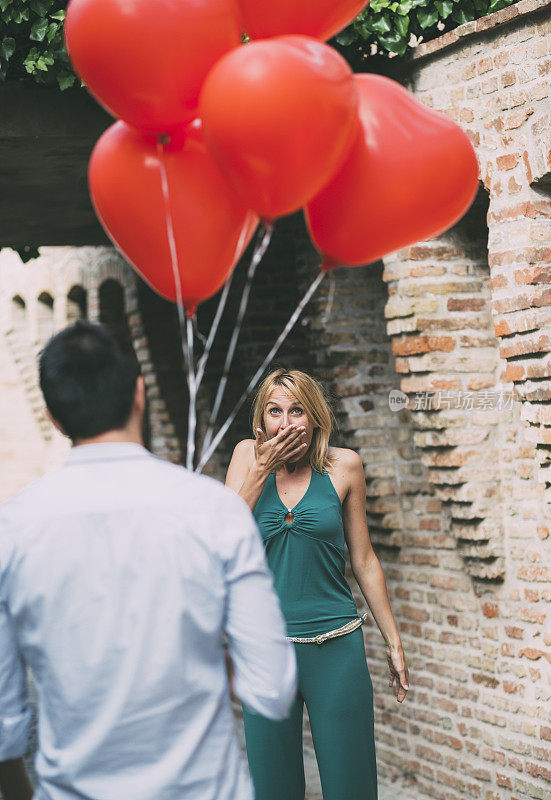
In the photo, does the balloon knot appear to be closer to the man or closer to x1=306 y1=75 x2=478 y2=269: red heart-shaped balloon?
x1=306 y1=75 x2=478 y2=269: red heart-shaped balloon

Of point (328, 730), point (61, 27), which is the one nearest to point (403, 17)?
point (61, 27)

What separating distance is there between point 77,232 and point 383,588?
4.53 meters

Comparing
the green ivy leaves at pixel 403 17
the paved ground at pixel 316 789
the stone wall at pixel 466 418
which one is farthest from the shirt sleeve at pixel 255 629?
the paved ground at pixel 316 789

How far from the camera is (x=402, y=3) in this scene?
152 inches

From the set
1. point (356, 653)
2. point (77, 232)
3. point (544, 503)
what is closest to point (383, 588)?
point (356, 653)

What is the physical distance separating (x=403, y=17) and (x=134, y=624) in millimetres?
3065

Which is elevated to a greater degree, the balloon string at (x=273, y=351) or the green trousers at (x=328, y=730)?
the balloon string at (x=273, y=351)

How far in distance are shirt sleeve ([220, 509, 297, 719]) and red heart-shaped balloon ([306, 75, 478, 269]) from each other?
0.88 meters

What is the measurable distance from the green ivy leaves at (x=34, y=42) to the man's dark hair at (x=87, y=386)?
252 centimetres

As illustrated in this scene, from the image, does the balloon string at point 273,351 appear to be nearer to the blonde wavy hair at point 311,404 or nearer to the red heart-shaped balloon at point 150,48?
the blonde wavy hair at point 311,404

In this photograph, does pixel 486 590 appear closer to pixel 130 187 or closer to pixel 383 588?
pixel 383 588

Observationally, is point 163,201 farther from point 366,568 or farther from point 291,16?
point 366,568

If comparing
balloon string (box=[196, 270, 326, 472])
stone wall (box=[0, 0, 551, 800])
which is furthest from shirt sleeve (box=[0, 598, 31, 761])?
stone wall (box=[0, 0, 551, 800])

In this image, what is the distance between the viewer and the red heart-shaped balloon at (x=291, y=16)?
2.16 meters
